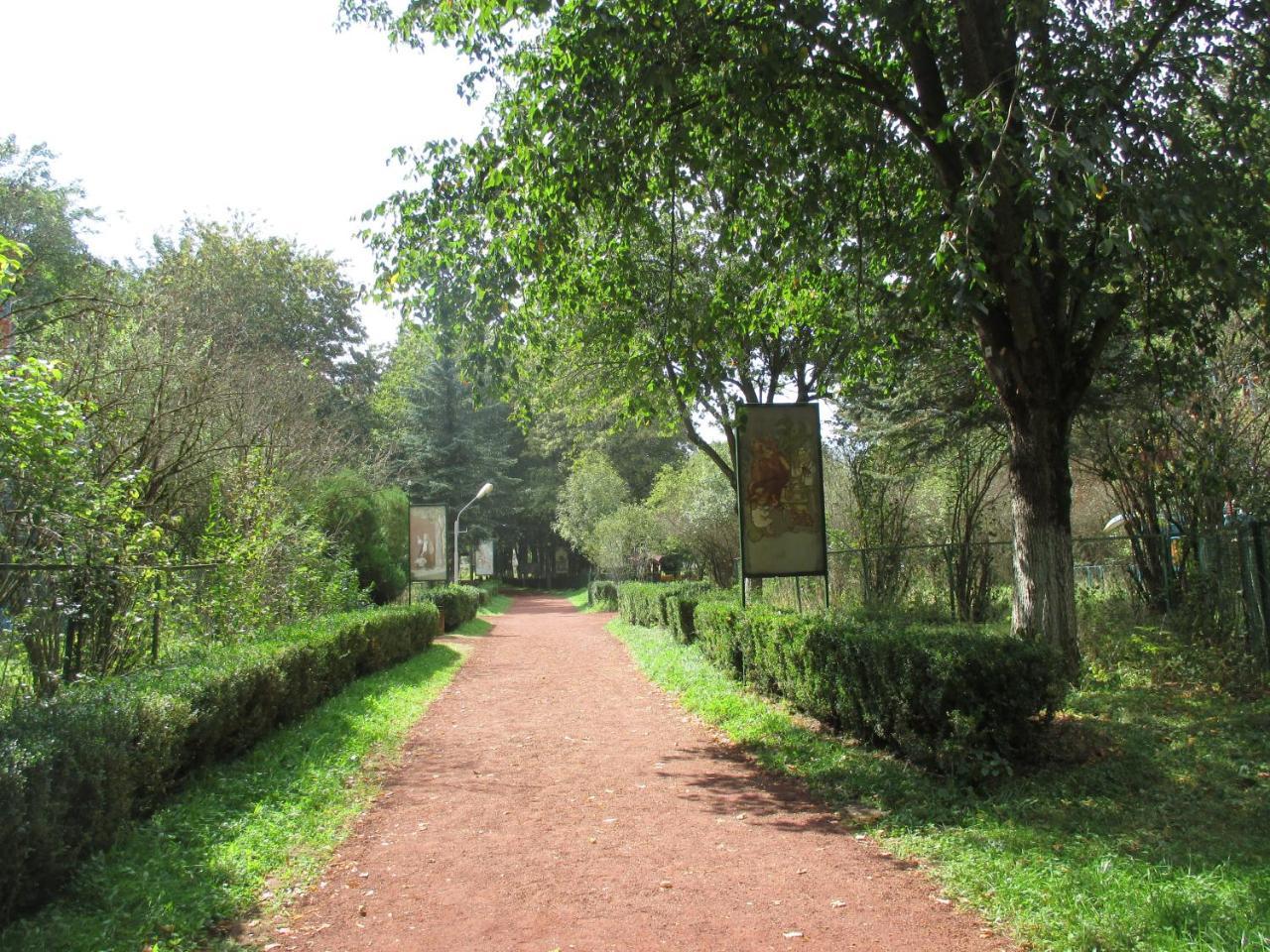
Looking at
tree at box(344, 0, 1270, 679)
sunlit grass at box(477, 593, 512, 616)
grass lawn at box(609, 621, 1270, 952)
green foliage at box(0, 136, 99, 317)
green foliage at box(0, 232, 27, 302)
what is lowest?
sunlit grass at box(477, 593, 512, 616)

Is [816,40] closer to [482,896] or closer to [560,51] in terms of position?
[560,51]

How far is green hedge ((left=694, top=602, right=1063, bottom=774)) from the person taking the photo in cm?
643

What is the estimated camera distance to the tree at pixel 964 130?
666cm

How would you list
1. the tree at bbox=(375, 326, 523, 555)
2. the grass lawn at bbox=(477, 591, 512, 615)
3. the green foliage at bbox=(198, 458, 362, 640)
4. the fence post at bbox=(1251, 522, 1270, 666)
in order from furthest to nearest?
the tree at bbox=(375, 326, 523, 555)
the grass lawn at bbox=(477, 591, 512, 615)
the green foliage at bbox=(198, 458, 362, 640)
the fence post at bbox=(1251, 522, 1270, 666)

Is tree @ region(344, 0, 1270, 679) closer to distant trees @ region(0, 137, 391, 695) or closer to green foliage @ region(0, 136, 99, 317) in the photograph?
distant trees @ region(0, 137, 391, 695)

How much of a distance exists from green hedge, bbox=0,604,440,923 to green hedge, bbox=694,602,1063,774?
5149 mm

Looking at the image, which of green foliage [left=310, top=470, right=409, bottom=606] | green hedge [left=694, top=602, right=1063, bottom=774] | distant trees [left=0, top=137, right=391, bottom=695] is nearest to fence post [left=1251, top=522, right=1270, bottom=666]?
green hedge [left=694, top=602, right=1063, bottom=774]

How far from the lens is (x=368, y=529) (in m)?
23.1

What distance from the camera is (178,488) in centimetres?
1206

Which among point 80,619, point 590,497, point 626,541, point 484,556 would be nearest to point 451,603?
point 626,541

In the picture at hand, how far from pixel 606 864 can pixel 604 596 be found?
33410 mm

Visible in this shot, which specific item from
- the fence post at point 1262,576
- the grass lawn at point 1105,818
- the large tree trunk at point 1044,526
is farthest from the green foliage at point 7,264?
the fence post at point 1262,576

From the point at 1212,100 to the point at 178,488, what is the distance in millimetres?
12160

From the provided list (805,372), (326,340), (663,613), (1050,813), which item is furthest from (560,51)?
(326,340)
